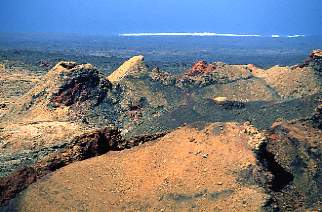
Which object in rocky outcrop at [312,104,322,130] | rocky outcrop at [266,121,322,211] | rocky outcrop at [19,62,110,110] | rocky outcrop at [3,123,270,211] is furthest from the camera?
rocky outcrop at [19,62,110,110]

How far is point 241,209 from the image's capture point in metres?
13.6

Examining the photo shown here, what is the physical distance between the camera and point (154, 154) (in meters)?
15.9

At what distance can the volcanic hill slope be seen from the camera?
47.5 feet

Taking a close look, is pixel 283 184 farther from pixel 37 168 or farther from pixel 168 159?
pixel 37 168

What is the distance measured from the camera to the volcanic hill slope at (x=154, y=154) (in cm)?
1448

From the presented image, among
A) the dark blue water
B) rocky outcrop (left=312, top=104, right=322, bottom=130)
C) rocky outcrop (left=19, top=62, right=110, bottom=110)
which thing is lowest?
the dark blue water

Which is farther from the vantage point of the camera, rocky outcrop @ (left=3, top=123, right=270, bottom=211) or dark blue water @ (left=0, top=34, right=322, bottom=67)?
dark blue water @ (left=0, top=34, right=322, bottom=67)

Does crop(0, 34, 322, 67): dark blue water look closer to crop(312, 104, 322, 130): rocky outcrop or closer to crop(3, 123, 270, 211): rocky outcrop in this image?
crop(312, 104, 322, 130): rocky outcrop

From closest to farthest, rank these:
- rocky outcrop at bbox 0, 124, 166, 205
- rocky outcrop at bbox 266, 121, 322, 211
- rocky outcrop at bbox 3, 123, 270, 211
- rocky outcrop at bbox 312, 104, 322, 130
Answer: rocky outcrop at bbox 3, 123, 270, 211 → rocky outcrop at bbox 266, 121, 322, 211 → rocky outcrop at bbox 0, 124, 166, 205 → rocky outcrop at bbox 312, 104, 322, 130

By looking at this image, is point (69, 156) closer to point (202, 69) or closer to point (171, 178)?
point (171, 178)

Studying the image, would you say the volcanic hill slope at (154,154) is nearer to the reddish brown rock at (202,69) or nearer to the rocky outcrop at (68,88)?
the rocky outcrop at (68,88)

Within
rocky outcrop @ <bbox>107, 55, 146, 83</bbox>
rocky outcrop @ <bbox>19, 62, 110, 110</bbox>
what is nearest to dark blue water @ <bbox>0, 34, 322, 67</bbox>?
rocky outcrop @ <bbox>107, 55, 146, 83</bbox>

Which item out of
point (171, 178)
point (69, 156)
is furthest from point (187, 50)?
point (171, 178)

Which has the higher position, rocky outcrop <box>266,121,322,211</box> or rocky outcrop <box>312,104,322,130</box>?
rocky outcrop <box>312,104,322,130</box>
